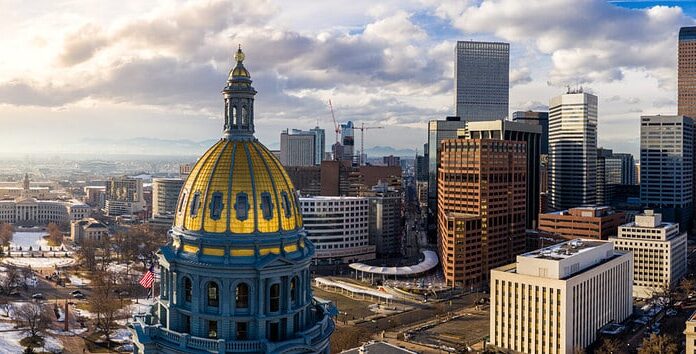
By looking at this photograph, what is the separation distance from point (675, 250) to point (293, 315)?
156444 mm

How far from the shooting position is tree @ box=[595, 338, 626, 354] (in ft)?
376

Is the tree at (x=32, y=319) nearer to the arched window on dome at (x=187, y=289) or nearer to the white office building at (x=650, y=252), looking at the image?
the arched window on dome at (x=187, y=289)

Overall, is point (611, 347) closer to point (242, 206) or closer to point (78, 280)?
point (242, 206)

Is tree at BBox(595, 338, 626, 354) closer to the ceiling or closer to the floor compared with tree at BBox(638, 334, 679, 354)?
closer to the floor

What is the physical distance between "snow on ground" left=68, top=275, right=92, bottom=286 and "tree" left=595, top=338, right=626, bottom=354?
417 ft

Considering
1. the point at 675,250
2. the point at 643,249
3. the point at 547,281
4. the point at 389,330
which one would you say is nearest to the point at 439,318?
the point at 389,330

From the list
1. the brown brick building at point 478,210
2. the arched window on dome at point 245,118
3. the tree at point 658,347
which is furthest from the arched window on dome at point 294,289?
the brown brick building at point 478,210

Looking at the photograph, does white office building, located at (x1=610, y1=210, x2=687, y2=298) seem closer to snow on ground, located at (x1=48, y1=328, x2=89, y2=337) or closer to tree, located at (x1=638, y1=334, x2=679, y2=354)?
tree, located at (x1=638, y1=334, x2=679, y2=354)

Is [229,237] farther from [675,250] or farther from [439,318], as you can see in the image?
[675,250]

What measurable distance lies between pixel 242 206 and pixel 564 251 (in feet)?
313

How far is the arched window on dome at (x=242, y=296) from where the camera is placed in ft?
162

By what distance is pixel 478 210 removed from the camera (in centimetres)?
18425

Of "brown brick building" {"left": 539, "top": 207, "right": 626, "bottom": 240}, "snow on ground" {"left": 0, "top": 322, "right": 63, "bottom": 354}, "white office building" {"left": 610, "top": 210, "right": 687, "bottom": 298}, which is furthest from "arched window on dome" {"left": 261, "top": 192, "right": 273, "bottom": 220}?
"brown brick building" {"left": 539, "top": 207, "right": 626, "bottom": 240}

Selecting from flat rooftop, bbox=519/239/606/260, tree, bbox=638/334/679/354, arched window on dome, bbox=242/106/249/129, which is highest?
arched window on dome, bbox=242/106/249/129
